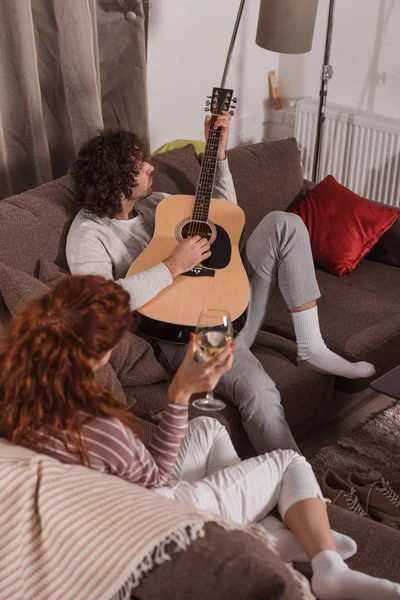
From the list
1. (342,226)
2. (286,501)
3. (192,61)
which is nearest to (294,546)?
(286,501)

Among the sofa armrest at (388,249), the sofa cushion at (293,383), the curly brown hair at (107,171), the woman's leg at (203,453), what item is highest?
the curly brown hair at (107,171)

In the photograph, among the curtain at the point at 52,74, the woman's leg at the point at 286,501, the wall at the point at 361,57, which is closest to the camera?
the woman's leg at the point at 286,501

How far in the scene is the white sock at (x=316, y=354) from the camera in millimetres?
2656

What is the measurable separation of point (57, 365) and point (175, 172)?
1.66 m

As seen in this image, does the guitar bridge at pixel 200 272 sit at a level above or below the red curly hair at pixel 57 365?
below

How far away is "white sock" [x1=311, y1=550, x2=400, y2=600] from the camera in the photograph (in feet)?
5.05

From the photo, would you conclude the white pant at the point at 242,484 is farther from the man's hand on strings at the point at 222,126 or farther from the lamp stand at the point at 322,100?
the lamp stand at the point at 322,100

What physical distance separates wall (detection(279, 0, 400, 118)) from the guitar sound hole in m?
1.92

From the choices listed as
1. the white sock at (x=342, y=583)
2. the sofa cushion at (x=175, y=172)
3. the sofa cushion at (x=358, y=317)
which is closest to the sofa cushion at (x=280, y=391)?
the sofa cushion at (x=358, y=317)

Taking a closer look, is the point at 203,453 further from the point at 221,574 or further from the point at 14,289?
the point at 221,574

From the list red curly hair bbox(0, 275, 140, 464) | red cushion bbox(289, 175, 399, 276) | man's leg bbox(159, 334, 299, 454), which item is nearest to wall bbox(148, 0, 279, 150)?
red cushion bbox(289, 175, 399, 276)

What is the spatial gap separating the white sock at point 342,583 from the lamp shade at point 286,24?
97.1 inches

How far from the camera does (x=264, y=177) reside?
128 inches

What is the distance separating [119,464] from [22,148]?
5.67ft
